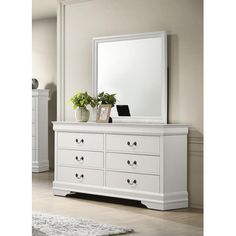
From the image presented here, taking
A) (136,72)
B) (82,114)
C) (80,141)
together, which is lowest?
(80,141)

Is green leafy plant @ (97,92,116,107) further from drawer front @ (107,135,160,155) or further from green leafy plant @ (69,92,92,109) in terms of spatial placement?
drawer front @ (107,135,160,155)

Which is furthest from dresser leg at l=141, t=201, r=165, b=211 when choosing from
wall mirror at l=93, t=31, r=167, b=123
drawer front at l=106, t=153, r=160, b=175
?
wall mirror at l=93, t=31, r=167, b=123

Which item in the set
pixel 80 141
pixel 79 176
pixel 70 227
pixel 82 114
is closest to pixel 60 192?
pixel 79 176

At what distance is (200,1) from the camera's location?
480 cm

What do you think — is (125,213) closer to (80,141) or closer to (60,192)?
(80,141)

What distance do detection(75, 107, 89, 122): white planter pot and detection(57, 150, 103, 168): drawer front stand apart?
356mm

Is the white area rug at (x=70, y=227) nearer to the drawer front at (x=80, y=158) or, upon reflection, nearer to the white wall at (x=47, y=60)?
the drawer front at (x=80, y=158)

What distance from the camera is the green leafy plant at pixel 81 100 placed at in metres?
5.41

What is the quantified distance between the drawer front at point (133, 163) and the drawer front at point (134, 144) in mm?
57

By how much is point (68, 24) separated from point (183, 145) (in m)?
2.21

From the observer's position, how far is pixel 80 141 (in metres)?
5.32

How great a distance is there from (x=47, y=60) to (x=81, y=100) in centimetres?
314

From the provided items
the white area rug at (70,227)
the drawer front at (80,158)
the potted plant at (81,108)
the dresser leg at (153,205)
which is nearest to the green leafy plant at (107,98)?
the potted plant at (81,108)
